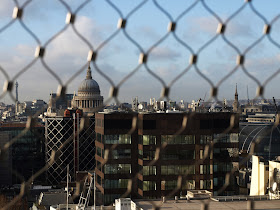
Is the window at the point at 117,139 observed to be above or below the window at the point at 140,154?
above

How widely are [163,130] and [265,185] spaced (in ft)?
10.3

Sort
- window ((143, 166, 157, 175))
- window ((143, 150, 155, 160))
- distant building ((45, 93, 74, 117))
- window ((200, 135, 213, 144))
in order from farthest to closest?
window ((200, 135, 213, 144)) → window ((143, 150, 155, 160)) → window ((143, 166, 157, 175)) → distant building ((45, 93, 74, 117))

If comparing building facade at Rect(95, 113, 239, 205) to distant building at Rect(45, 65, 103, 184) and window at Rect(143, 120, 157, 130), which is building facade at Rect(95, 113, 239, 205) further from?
distant building at Rect(45, 65, 103, 184)

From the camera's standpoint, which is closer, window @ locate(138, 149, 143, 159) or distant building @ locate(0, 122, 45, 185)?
window @ locate(138, 149, 143, 159)

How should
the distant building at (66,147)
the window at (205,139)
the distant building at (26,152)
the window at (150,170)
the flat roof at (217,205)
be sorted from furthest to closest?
the distant building at (66,147), the distant building at (26,152), the window at (205,139), the window at (150,170), the flat roof at (217,205)

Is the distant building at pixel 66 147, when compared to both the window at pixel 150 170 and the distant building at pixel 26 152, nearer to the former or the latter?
the distant building at pixel 26 152

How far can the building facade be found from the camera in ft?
35.2

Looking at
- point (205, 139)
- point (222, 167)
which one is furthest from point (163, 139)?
point (222, 167)

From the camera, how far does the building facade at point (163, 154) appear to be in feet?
35.2

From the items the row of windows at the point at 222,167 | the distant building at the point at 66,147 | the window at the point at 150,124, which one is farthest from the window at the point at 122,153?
the distant building at the point at 66,147

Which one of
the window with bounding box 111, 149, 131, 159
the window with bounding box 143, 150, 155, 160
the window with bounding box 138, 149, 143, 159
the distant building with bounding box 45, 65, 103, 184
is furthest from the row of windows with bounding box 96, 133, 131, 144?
the distant building with bounding box 45, 65, 103, 184

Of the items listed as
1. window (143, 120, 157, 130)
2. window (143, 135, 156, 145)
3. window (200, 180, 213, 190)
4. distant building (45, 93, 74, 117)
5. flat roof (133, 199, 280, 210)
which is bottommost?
window (200, 180, 213, 190)

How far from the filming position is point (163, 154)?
1069 centimetres

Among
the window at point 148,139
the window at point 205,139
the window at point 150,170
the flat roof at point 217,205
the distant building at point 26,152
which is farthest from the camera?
the distant building at point 26,152
